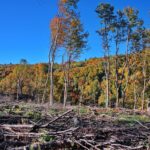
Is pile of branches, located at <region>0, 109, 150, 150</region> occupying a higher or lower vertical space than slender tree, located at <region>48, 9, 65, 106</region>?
lower

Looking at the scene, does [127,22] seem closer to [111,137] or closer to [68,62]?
[68,62]

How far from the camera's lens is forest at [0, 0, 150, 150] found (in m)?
5.47

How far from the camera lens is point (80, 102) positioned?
36531 mm

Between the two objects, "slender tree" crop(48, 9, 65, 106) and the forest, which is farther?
"slender tree" crop(48, 9, 65, 106)

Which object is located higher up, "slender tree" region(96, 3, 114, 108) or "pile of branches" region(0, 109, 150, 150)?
"slender tree" region(96, 3, 114, 108)

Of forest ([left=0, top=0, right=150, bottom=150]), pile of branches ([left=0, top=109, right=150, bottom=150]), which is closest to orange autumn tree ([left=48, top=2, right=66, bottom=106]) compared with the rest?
forest ([left=0, top=0, right=150, bottom=150])

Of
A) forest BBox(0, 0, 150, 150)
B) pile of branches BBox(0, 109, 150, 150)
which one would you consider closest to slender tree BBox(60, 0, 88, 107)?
forest BBox(0, 0, 150, 150)

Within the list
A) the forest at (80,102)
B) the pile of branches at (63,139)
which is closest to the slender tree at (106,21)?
the forest at (80,102)

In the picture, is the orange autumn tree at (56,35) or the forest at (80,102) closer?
the forest at (80,102)

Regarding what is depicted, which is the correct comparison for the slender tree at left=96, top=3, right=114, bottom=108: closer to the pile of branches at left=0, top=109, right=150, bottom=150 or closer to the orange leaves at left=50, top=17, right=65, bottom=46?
the orange leaves at left=50, top=17, right=65, bottom=46

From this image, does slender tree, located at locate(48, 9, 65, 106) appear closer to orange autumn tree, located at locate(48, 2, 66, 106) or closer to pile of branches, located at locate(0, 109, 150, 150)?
orange autumn tree, located at locate(48, 2, 66, 106)

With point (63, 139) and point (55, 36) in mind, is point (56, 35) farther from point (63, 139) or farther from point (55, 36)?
point (63, 139)

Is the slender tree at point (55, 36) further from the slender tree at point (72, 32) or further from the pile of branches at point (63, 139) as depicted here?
the pile of branches at point (63, 139)

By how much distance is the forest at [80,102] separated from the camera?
215 inches
